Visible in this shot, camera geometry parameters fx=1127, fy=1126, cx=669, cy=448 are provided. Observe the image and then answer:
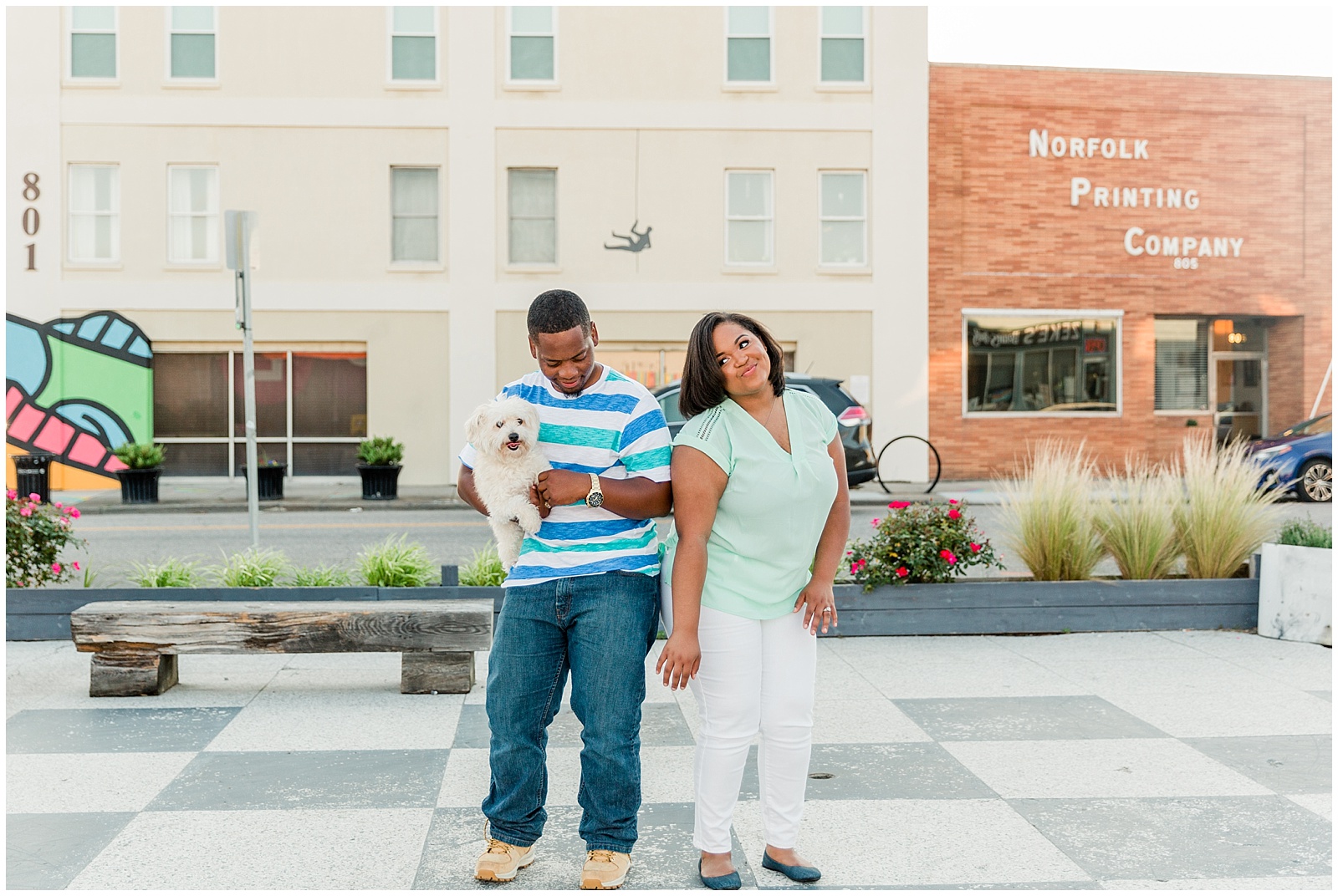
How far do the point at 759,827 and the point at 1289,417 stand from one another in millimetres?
21952

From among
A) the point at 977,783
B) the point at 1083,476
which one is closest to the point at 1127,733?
the point at 977,783

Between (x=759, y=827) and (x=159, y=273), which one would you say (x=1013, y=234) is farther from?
(x=759, y=827)

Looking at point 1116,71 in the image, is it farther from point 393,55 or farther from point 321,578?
point 321,578

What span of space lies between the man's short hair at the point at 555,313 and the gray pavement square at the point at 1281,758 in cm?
323

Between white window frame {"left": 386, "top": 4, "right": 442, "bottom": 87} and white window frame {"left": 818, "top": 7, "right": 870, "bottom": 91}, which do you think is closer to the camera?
white window frame {"left": 386, "top": 4, "right": 442, "bottom": 87}

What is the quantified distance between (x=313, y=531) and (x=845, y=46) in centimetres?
1385

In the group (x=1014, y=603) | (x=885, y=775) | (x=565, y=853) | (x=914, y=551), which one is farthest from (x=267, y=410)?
(x=565, y=853)

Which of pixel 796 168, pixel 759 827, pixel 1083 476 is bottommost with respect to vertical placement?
pixel 759 827

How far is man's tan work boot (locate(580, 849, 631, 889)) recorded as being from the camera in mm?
3412

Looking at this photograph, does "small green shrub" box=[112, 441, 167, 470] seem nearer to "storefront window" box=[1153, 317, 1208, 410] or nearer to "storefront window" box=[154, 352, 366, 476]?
"storefront window" box=[154, 352, 366, 476]

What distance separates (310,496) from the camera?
18562 millimetres

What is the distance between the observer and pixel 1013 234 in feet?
70.2

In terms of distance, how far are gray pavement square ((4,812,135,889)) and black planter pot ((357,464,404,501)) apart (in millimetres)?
14230

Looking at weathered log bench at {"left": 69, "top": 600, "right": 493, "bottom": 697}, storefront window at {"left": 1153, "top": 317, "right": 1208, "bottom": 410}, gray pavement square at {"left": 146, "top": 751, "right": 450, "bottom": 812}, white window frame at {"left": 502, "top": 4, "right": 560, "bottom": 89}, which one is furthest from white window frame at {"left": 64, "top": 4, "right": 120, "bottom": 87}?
storefront window at {"left": 1153, "top": 317, "right": 1208, "bottom": 410}
